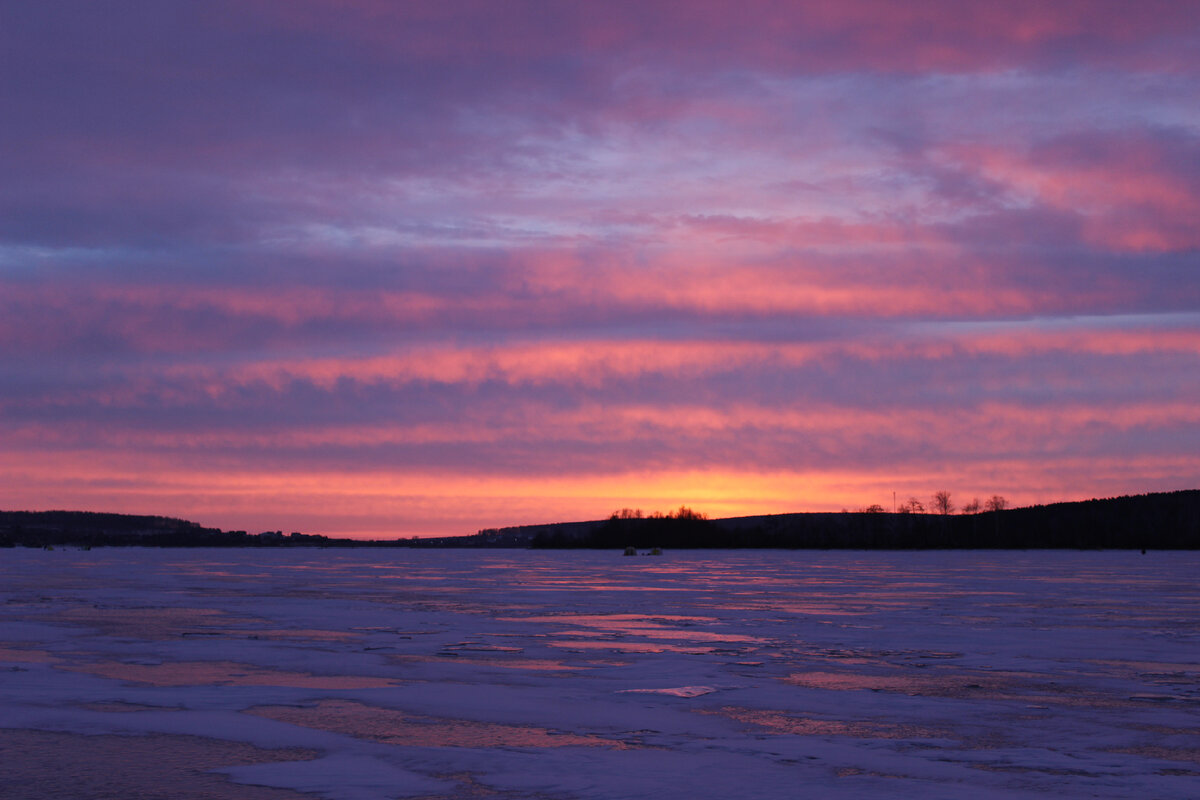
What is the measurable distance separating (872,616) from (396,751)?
14.6m

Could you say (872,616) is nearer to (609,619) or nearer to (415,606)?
(609,619)

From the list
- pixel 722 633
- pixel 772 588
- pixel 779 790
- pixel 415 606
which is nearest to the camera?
pixel 779 790

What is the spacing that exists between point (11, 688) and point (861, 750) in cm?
794

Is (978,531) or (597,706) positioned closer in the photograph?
(597,706)

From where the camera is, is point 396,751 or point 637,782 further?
point 396,751

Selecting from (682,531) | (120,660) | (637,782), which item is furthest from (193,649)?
(682,531)

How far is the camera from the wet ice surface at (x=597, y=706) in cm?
698

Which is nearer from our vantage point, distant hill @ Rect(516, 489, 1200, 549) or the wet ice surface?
the wet ice surface

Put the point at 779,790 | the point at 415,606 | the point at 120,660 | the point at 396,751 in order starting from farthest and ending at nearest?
1. the point at 415,606
2. the point at 120,660
3. the point at 396,751
4. the point at 779,790

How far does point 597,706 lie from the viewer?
9.97m

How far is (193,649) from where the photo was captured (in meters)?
14.4

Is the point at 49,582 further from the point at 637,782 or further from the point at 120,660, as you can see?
the point at 637,782

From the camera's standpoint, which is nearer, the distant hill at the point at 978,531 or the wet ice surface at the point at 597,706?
the wet ice surface at the point at 597,706

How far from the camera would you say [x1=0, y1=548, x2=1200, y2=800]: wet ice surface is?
6984 mm
